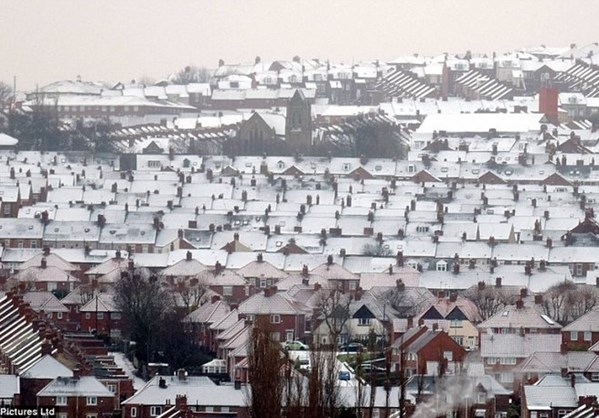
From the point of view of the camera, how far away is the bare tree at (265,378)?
3192cm

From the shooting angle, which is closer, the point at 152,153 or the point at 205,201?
the point at 205,201

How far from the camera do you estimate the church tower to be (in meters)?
88.4

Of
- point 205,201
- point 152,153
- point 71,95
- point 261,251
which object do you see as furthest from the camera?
point 71,95

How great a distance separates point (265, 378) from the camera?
1267 inches

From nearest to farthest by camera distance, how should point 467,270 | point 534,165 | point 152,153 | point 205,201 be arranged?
1. point 467,270
2. point 205,201
3. point 534,165
4. point 152,153

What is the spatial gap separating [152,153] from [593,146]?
1131 centimetres

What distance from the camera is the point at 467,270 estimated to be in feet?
181

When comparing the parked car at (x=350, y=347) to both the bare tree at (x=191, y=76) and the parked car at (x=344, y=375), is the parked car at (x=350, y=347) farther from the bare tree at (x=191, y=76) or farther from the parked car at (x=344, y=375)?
the bare tree at (x=191, y=76)

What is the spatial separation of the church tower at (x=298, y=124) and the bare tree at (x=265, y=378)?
54.9 metres

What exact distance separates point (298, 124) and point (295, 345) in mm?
46136

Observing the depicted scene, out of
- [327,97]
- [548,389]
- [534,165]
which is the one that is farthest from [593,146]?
[548,389]

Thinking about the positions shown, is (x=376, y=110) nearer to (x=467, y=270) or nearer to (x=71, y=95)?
(x=71, y=95)

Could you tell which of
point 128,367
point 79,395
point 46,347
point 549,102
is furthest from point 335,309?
point 549,102

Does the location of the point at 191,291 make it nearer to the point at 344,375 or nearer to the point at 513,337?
the point at 513,337
